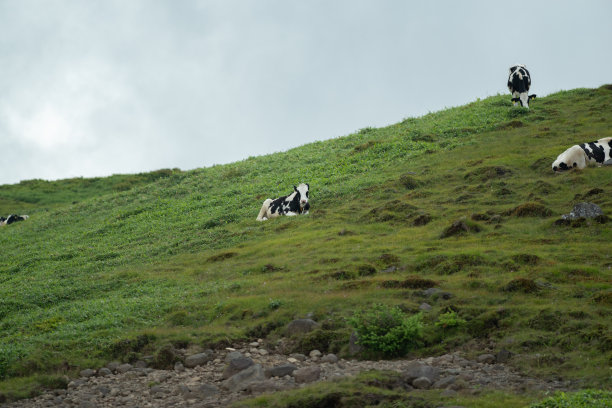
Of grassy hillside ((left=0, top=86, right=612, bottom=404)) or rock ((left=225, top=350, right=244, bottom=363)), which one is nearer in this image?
rock ((left=225, top=350, right=244, bottom=363))

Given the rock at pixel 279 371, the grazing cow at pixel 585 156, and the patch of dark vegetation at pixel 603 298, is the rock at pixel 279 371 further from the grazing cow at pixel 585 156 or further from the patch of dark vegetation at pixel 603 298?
the grazing cow at pixel 585 156

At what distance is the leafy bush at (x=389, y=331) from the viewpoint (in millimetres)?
14000

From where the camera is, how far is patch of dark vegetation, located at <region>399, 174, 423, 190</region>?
31.4 meters

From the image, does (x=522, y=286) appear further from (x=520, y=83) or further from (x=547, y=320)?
(x=520, y=83)

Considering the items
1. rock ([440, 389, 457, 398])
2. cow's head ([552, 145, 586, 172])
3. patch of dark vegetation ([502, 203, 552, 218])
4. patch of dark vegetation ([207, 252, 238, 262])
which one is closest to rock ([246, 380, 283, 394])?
rock ([440, 389, 457, 398])

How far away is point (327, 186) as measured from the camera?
3544cm

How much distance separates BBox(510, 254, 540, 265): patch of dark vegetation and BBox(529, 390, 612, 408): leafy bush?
8445mm

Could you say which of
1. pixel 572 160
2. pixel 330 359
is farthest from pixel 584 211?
pixel 330 359

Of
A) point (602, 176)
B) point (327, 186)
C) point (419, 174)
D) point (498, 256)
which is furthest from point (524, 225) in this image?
point (327, 186)

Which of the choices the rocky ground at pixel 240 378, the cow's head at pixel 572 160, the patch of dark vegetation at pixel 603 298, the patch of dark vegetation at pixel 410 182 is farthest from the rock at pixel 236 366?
the cow's head at pixel 572 160

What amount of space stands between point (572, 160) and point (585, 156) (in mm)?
697

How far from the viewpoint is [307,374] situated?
12.8 metres

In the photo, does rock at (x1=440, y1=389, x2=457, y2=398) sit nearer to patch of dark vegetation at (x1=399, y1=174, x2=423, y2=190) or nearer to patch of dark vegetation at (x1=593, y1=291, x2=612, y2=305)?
patch of dark vegetation at (x1=593, y1=291, x2=612, y2=305)

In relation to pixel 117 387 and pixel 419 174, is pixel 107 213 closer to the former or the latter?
pixel 419 174
